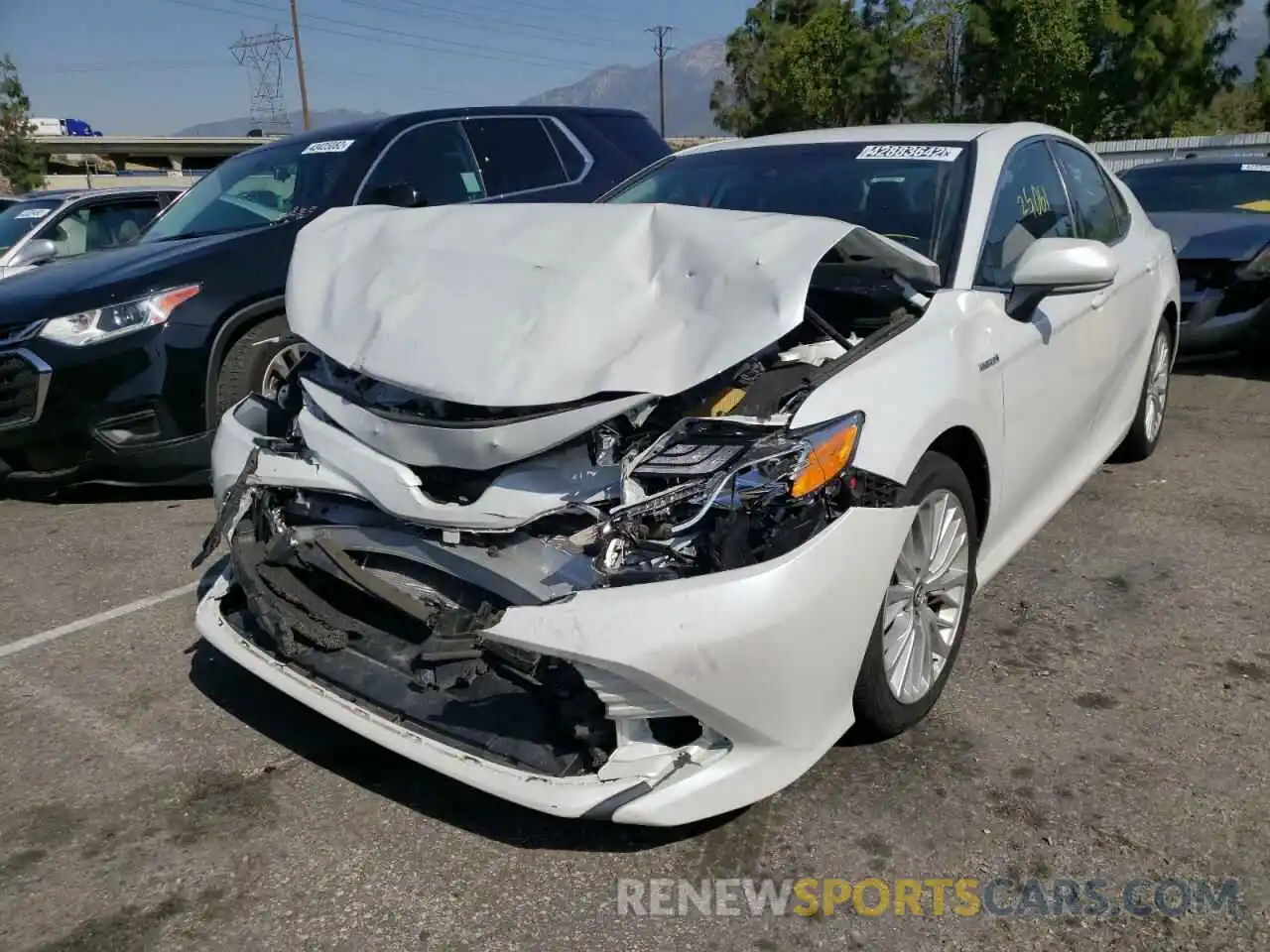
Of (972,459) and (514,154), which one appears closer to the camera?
(972,459)

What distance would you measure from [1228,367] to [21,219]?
10.7m

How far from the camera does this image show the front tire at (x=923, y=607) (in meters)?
2.61

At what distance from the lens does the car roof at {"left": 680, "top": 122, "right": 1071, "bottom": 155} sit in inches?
146

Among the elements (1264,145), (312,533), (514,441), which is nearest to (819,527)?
(514,441)

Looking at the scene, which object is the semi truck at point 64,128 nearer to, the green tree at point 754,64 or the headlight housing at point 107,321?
the green tree at point 754,64

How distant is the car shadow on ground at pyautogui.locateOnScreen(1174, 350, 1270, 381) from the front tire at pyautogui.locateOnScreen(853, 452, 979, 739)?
5.39 metres

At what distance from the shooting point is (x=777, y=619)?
86.7 inches

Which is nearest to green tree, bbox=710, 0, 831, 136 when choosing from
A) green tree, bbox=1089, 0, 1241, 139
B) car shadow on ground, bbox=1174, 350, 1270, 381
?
green tree, bbox=1089, 0, 1241, 139

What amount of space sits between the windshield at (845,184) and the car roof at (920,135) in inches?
2.0

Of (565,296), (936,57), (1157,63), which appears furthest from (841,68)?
(565,296)

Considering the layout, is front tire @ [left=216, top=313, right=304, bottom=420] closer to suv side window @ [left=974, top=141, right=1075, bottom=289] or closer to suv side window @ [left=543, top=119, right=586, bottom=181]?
suv side window @ [left=543, top=119, right=586, bottom=181]

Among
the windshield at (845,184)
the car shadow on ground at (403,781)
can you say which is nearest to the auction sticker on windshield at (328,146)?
the windshield at (845,184)

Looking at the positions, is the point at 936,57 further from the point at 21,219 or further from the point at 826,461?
the point at 826,461

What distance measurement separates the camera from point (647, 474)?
8.18 ft
